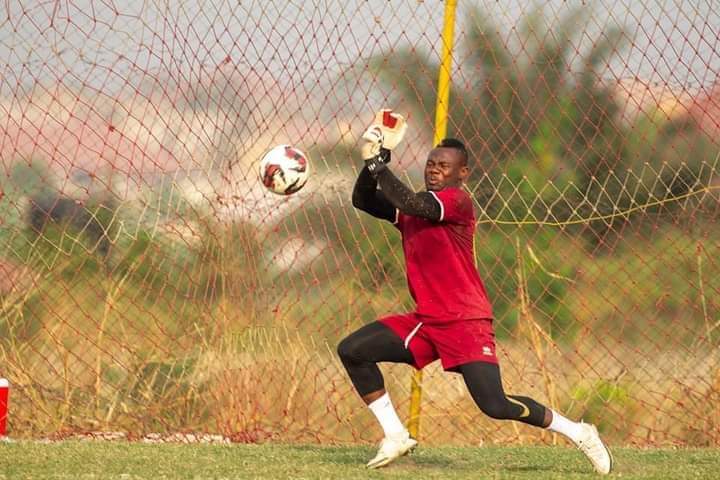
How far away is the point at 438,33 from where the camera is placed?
7.98 metres

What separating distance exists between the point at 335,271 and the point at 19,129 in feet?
7.09

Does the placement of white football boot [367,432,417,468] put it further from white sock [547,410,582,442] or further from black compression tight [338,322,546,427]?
white sock [547,410,582,442]

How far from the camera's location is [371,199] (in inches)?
251

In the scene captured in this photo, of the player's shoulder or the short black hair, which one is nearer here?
the player's shoulder

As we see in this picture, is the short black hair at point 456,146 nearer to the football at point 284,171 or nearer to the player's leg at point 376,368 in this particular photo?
the football at point 284,171

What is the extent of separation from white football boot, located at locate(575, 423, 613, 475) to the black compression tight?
0.65 ft

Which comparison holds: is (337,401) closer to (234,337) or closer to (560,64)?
(234,337)

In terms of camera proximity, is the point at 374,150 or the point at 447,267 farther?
the point at 447,267

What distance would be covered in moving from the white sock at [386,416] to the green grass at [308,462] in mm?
182

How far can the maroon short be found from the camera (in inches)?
239

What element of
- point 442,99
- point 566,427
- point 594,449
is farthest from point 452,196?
point 442,99

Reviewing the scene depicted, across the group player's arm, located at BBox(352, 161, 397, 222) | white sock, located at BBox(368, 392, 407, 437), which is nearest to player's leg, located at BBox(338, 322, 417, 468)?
white sock, located at BBox(368, 392, 407, 437)

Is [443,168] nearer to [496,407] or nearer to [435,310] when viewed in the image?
[435,310]

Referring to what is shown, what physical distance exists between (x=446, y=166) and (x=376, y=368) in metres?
1.02
